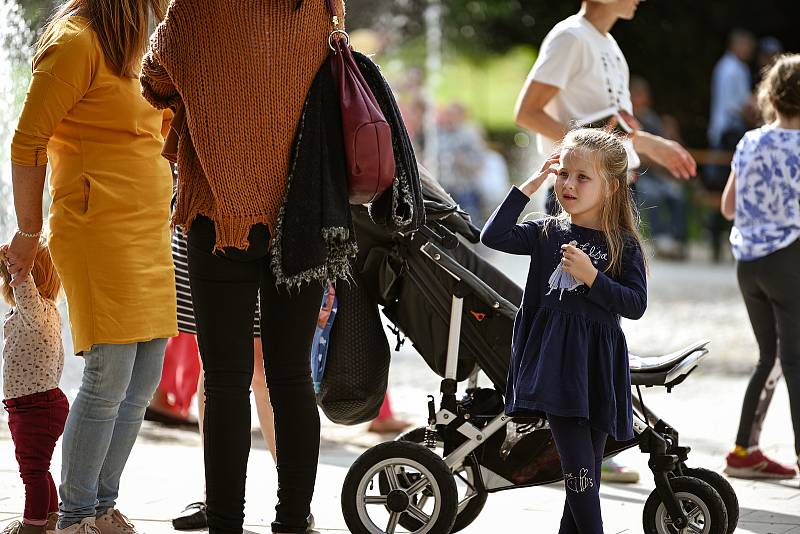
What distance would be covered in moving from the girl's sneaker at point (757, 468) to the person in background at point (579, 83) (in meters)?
0.42

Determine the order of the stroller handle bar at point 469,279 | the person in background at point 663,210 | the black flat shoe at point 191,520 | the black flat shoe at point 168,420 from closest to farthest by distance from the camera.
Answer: the stroller handle bar at point 469,279 → the black flat shoe at point 191,520 → the black flat shoe at point 168,420 → the person in background at point 663,210

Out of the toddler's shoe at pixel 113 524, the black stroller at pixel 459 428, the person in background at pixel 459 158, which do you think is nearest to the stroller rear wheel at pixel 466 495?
the black stroller at pixel 459 428

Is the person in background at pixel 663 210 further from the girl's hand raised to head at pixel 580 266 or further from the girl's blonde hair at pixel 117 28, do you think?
the girl's blonde hair at pixel 117 28

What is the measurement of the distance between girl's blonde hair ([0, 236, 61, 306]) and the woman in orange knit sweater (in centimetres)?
87

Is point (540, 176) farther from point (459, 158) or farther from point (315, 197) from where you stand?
point (459, 158)

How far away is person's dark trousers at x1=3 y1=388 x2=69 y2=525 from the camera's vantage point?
3941mm

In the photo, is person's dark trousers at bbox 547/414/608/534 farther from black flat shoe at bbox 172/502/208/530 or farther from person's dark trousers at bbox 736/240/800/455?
person's dark trousers at bbox 736/240/800/455

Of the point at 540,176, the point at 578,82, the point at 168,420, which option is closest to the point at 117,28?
the point at 540,176

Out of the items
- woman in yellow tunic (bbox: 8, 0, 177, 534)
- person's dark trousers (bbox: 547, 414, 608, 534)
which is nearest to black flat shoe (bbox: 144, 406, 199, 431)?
woman in yellow tunic (bbox: 8, 0, 177, 534)

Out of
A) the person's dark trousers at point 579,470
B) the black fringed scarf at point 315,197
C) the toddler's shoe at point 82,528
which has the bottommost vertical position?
the toddler's shoe at point 82,528

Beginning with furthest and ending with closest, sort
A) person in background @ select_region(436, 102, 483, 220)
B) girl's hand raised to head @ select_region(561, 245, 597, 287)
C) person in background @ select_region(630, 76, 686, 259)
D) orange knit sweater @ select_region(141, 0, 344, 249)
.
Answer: person in background @ select_region(436, 102, 483, 220), person in background @ select_region(630, 76, 686, 259), girl's hand raised to head @ select_region(561, 245, 597, 287), orange knit sweater @ select_region(141, 0, 344, 249)

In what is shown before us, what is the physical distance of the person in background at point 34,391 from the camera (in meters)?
3.95

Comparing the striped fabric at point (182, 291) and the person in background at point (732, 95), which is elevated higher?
the person in background at point (732, 95)

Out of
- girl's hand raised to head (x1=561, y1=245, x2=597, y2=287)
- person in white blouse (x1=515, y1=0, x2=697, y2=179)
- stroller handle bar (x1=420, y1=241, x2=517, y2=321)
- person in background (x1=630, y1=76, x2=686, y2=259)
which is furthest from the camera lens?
person in background (x1=630, y1=76, x2=686, y2=259)
